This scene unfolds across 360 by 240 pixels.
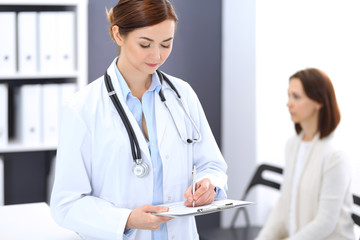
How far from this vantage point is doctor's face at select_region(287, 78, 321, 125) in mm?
2459

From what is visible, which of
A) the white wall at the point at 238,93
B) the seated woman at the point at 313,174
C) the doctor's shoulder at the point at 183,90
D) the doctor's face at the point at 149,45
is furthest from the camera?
the white wall at the point at 238,93

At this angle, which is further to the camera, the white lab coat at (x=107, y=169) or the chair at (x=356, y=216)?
the chair at (x=356, y=216)

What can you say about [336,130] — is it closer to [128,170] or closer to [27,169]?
[128,170]

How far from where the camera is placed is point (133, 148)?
1.34 m

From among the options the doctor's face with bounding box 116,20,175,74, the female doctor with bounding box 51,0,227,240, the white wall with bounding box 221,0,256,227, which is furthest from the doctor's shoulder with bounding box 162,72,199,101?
the white wall with bounding box 221,0,256,227

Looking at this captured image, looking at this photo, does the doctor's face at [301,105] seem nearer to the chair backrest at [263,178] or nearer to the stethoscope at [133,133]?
the chair backrest at [263,178]

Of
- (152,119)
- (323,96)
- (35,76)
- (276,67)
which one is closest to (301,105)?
(323,96)

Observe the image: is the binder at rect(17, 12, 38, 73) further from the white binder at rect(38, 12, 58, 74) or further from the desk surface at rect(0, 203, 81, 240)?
the desk surface at rect(0, 203, 81, 240)

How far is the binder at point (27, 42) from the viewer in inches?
101

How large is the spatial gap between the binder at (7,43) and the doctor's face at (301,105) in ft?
4.62

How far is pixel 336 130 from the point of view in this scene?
7.98 feet

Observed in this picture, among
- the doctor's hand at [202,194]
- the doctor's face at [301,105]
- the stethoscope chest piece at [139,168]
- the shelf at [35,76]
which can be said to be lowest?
the doctor's hand at [202,194]

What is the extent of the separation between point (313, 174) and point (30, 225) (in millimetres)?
1368

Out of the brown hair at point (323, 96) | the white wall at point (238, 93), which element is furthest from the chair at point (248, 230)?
the brown hair at point (323, 96)
